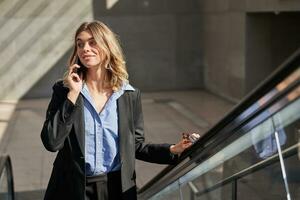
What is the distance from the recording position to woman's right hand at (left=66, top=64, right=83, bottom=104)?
2.57m

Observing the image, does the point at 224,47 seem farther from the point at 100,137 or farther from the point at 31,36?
the point at 100,137

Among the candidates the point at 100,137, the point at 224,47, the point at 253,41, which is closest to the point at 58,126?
the point at 100,137

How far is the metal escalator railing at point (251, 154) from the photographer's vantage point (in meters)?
1.85

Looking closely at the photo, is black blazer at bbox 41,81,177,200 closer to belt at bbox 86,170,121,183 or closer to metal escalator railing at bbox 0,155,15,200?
belt at bbox 86,170,121,183

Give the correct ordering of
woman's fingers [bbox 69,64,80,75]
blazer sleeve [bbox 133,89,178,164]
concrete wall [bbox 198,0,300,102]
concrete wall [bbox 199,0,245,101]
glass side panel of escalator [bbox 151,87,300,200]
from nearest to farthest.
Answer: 1. glass side panel of escalator [bbox 151,87,300,200]
2. woman's fingers [bbox 69,64,80,75]
3. blazer sleeve [bbox 133,89,178,164]
4. concrete wall [bbox 198,0,300,102]
5. concrete wall [bbox 199,0,245,101]

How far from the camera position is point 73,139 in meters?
2.62

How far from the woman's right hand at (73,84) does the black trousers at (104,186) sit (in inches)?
16.3

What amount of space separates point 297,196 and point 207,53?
1207cm

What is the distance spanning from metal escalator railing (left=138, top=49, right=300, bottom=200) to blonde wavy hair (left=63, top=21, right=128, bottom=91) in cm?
51

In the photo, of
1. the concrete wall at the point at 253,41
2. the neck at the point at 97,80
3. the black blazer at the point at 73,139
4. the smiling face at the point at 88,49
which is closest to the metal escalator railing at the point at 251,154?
the black blazer at the point at 73,139

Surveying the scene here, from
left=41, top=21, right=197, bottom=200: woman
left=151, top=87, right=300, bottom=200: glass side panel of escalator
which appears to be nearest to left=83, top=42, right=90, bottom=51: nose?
left=41, top=21, right=197, bottom=200: woman

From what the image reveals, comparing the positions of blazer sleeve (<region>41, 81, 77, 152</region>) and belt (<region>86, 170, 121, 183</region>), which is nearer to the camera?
blazer sleeve (<region>41, 81, 77, 152</region>)

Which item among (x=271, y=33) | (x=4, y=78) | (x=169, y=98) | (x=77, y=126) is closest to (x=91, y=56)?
(x=77, y=126)

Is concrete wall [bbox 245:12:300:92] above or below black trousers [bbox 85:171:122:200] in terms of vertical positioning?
above
